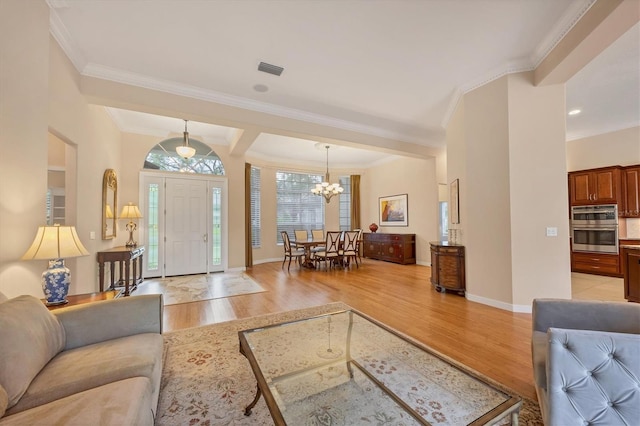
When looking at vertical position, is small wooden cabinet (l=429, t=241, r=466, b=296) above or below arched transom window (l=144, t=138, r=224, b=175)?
below

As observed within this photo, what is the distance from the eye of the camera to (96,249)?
12.9 feet

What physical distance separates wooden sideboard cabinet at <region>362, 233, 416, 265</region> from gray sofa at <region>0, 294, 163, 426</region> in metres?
6.38

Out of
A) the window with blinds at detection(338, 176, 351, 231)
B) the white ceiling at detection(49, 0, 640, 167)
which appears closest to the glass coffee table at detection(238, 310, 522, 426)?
the white ceiling at detection(49, 0, 640, 167)

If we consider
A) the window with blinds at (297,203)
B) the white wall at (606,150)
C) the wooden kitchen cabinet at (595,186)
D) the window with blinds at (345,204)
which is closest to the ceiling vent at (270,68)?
the window with blinds at (297,203)

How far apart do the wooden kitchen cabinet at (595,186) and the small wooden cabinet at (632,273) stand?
273 centimetres

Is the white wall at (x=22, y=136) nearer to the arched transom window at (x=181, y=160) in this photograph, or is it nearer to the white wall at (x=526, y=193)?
the arched transom window at (x=181, y=160)

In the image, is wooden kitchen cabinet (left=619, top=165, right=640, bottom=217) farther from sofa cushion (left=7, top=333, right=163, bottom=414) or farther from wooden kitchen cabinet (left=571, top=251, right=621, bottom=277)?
sofa cushion (left=7, top=333, right=163, bottom=414)

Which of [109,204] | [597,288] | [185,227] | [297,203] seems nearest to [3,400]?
[109,204]

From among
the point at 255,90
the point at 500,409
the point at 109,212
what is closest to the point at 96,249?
the point at 109,212

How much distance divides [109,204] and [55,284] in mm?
3214

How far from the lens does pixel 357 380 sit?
1.80 m

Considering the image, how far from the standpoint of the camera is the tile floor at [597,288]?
4.03m

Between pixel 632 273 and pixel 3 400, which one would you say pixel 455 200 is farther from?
pixel 3 400

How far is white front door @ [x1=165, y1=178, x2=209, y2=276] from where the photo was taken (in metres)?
5.84
